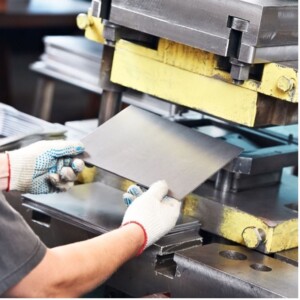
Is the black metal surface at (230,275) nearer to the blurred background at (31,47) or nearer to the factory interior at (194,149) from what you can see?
the factory interior at (194,149)

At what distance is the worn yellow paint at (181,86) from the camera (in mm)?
1870

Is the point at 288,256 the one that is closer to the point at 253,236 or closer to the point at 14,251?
the point at 253,236

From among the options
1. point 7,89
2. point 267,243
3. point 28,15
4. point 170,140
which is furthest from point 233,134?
point 7,89

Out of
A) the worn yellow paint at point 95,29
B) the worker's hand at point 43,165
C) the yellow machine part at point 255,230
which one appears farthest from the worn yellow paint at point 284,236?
the worn yellow paint at point 95,29

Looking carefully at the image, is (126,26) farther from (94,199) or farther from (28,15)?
(28,15)

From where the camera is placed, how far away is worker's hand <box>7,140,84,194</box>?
6.26 feet

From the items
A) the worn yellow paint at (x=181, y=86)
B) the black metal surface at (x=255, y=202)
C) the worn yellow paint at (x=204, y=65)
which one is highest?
the worn yellow paint at (x=204, y=65)

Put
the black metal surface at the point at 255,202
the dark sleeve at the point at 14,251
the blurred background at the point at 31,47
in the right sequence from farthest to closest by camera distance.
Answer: the blurred background at the point at 31,47, the black metal surface at the point at 255,202, the dark sleeve at the point at 14,251

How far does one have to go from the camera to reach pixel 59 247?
1641 millimetres

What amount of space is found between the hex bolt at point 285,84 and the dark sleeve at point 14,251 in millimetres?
625

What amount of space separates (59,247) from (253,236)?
45 centimetres

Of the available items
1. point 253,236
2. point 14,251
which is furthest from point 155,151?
point 14,251

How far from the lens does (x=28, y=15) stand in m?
4.61

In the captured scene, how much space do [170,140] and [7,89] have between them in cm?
344
